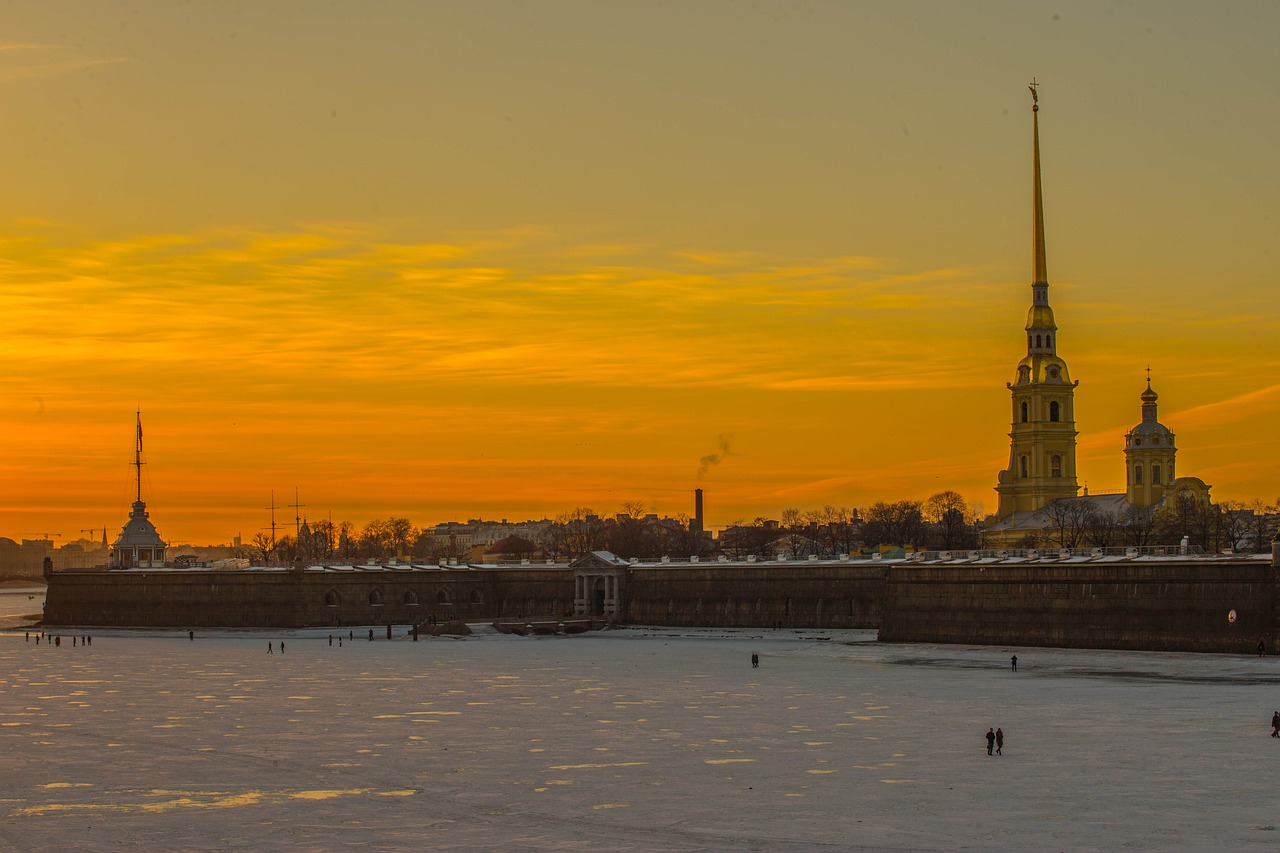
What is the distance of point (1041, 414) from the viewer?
14650 cm

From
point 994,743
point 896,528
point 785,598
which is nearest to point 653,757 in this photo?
point 994,743

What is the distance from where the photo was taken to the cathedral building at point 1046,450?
14262 centimetres

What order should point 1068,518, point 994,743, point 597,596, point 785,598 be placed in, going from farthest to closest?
point 1068,518 → point 597,596 → point 785,598 → point 994,743

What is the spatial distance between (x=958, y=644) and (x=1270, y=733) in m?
38.1

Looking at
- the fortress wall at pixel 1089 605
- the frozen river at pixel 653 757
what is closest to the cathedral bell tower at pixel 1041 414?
the fortress wall at pixel 1089 605

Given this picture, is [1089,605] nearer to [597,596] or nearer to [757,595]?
[757,595]

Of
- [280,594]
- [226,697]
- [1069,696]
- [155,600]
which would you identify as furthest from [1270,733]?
[155,600]

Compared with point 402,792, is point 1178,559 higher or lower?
higher

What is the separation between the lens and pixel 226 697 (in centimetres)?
5947

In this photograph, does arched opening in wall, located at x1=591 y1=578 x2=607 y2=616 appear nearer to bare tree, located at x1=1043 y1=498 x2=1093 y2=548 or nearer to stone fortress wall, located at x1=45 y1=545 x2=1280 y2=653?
stone fortress wall, located at x1=45 y1=545 x2=1280 y2=653

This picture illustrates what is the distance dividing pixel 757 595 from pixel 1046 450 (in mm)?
51983

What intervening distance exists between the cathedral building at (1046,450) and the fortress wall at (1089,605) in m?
56.6

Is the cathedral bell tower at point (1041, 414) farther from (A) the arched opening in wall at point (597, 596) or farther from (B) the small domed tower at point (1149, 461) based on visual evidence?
(A) the arched opening in wall at point (597, 596)

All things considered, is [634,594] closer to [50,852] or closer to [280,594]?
[280,594]
